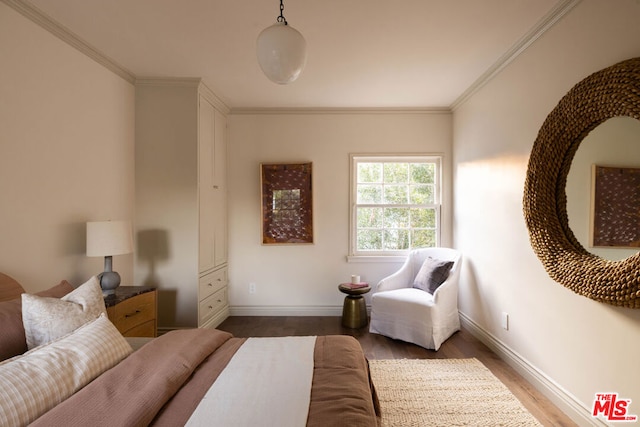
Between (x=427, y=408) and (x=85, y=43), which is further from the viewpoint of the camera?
(x=85, y=43)

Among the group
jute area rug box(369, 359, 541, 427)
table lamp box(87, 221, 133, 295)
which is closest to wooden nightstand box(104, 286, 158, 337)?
table lamp box(87, 221, 133, 295)

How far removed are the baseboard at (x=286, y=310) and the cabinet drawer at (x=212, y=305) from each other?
0.24 metres

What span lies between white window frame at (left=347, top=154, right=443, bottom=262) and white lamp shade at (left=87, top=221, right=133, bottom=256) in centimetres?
249

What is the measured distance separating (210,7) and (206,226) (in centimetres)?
209

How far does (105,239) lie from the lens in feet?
8.02

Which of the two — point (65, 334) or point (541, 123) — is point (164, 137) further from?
point (541, 123)

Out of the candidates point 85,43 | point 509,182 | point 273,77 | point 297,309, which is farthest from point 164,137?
point 509,182

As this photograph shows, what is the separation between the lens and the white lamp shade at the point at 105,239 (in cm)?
242

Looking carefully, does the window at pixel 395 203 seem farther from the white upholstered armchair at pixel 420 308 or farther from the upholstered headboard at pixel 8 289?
the upholstered headboard at pixel 8 289

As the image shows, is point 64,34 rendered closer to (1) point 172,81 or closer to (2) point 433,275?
(1) point 172,81

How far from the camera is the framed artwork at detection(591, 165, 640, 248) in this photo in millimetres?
1608

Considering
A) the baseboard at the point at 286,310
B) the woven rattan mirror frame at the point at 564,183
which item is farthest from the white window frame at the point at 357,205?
the woven rattan mirror frame at the point at 564,183

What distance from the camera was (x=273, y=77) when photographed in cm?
156

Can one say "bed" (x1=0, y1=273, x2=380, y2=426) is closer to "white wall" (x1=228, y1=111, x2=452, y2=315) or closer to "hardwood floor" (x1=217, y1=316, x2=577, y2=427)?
"hardwood floor" (x1=217, y1=316, x2=577, y2=427)
